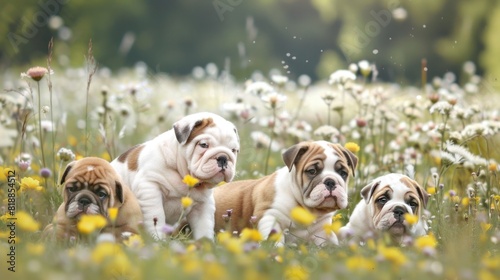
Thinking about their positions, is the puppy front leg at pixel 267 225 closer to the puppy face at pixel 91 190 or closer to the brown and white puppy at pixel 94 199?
the brown and white puppy at pixel 94 199

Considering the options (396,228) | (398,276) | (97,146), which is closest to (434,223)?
(396,228)

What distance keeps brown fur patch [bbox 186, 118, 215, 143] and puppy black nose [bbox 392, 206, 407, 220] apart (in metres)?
1.22

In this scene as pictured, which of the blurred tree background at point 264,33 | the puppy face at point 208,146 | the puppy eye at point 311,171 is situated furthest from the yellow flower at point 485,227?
the blurred tree background at point 264,33

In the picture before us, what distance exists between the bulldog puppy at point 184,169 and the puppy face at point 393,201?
2.99ft

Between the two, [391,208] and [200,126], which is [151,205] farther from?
[391,208]

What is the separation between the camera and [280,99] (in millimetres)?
6652

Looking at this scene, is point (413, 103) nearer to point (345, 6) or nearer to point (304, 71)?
point (345, 6)

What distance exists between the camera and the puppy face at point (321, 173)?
5227 mm

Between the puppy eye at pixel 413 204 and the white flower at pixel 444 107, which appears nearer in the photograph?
the puppy eye at pixel 413 204

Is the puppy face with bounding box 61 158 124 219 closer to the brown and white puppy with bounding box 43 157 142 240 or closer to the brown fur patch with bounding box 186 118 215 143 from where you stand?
the brown and white puppy with bounding box 43 157 142 240

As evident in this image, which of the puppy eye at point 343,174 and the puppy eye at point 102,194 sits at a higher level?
the puppy eye at point 102,194

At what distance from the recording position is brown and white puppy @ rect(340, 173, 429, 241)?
5.23 m

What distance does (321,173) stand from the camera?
5324mm

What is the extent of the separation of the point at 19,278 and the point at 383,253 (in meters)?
1.47
